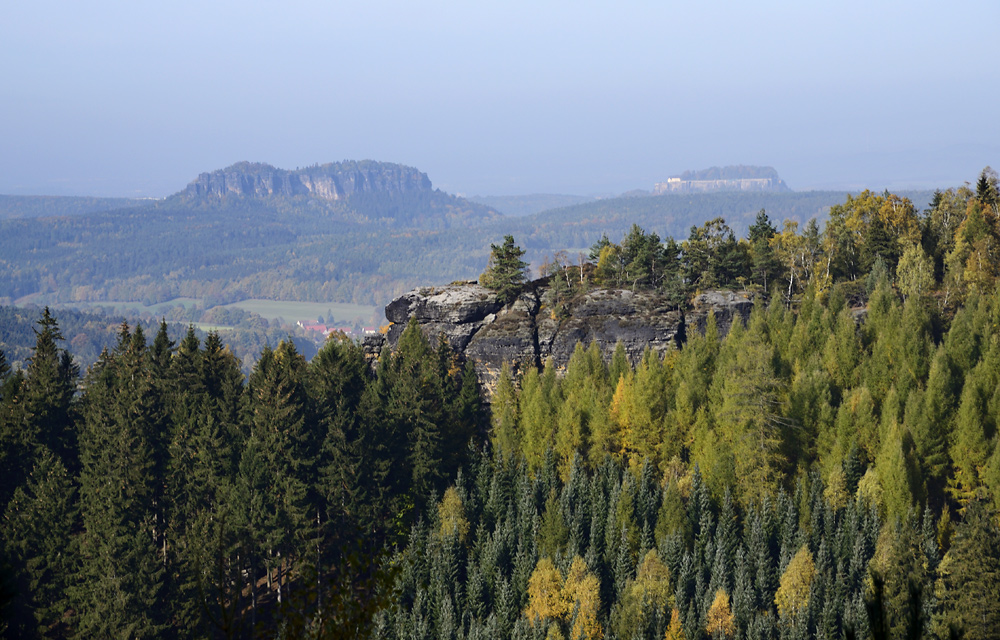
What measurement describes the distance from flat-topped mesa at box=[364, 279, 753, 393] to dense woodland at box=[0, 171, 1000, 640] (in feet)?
16.8

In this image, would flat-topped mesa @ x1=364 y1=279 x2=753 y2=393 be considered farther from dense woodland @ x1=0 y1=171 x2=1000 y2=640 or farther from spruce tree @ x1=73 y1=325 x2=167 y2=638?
spruce tree @ x1=73 y1=325 x2=167 y2=638

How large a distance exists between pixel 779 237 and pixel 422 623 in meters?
52.3

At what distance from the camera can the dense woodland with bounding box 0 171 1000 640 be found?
47.9 meters

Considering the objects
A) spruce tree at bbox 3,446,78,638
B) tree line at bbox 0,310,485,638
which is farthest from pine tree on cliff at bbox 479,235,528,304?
spruce tree at bbox 3,446,78,638

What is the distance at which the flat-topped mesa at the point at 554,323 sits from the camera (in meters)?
75.9

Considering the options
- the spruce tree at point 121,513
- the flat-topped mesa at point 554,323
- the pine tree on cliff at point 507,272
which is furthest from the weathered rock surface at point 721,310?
the spruce tree at point 121,513

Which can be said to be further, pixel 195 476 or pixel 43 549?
pixel 195 476

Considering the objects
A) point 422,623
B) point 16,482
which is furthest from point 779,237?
point 16,482

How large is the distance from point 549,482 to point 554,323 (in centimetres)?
2102

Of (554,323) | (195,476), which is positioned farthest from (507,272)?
(195,476)

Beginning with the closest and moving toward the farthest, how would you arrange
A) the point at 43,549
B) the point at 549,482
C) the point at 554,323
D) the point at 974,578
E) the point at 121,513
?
the point at 974,578, the point at 43,549, the point at 121,513, the point at 549,482, the point at 554,323

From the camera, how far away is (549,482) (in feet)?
201

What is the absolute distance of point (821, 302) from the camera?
7475 centimetres

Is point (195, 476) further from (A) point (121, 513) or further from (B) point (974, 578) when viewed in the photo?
(B) point (974, 578)
